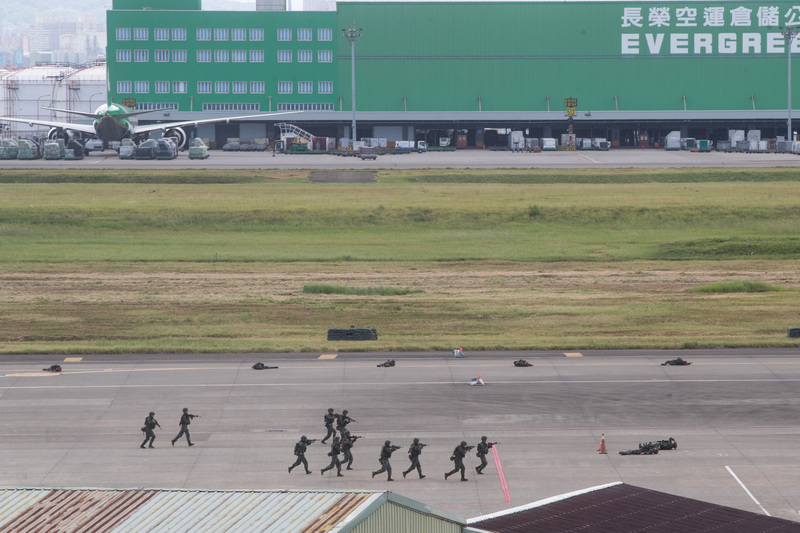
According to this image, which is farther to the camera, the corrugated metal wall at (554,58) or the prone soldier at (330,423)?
the corrugated metal wall at (554,58)

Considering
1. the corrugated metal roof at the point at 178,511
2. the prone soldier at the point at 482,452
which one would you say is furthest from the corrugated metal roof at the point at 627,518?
the prone soldier at the point at 482,452

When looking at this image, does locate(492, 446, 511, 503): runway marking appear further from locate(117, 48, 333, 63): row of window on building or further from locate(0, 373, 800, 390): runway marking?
locate(117, 48, 333, 63): row of window on building

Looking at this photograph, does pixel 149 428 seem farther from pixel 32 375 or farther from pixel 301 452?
pixel 32 375

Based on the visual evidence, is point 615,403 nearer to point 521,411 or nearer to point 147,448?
point 521,411

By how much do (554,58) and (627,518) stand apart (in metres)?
122

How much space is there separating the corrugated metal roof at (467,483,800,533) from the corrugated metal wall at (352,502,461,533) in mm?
1000

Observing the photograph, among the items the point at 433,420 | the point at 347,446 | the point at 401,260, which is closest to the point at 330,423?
the point at 347,446

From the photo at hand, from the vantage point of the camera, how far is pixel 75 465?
94.9ft

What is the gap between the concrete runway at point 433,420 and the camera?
27.5m

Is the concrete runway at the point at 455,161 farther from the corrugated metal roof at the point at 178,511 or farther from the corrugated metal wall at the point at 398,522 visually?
the corrugated metal wall at the point at 398,522

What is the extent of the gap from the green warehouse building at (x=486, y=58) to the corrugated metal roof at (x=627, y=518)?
11656cm

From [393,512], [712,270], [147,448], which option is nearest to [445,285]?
[712,270]

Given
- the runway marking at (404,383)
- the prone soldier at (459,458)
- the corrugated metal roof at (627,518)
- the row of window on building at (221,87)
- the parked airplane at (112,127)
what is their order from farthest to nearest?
the row of window on building at (221,87) → the parked airplane at (112,127) → the runway marking at (404,383) → the prone soldier at (459,458) → the corrugated metal roof at (627,518)

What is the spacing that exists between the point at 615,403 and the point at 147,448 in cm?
1681
